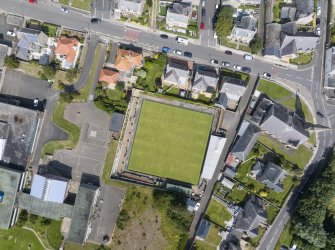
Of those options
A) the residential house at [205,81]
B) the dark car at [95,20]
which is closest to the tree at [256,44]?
the residential house at [205,81]

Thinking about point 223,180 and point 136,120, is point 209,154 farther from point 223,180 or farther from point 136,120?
point 136,120

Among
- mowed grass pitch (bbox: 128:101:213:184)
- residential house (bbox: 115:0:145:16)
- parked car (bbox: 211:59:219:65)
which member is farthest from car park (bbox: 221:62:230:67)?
residential house (bbox: 115:0:145:16)

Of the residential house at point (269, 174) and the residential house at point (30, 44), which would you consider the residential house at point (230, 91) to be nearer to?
the residential house at point (269, 174)

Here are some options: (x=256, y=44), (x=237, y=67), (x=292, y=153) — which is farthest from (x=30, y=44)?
(x=292, y=153)

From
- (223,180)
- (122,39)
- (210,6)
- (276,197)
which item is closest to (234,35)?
(210,6)

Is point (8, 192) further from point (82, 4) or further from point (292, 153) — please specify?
point (292, 153)

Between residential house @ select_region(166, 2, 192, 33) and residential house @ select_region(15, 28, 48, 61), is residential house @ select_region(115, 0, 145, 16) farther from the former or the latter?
residential house @ select_region(15, 28, 48, 61)
